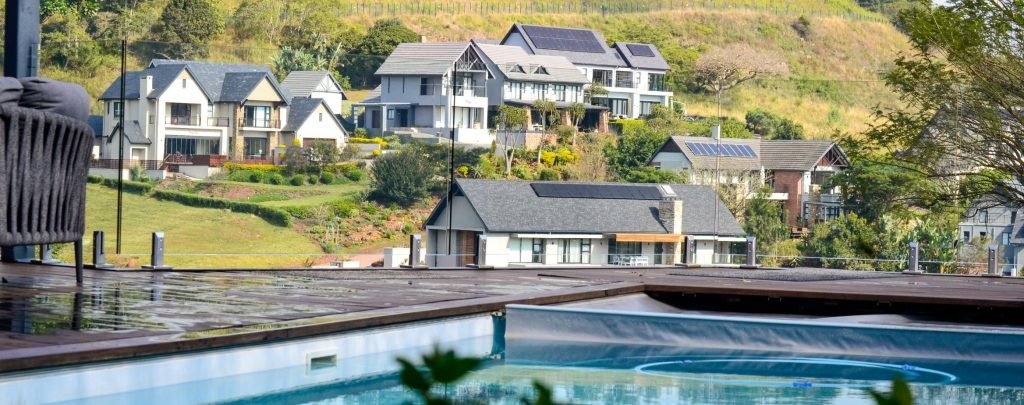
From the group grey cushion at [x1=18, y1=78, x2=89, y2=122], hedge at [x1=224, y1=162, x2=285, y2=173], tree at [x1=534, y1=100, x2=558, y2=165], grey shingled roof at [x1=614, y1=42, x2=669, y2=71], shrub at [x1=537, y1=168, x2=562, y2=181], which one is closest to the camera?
grey cushion at [x1=18, y1=78, x2=89, y2=122]

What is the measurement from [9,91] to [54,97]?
1.16ft

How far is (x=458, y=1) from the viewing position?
58.3 meters

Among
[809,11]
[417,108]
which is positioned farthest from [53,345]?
[809,11]

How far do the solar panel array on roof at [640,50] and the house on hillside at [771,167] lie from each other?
1298 centimetres

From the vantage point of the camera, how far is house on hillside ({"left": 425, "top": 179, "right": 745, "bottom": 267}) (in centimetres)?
2589

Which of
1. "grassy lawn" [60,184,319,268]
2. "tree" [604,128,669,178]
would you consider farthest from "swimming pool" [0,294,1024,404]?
"tree" [604,128,669,178]

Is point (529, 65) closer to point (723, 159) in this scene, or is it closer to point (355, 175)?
point (723, 159)

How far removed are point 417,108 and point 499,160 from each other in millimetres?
13995

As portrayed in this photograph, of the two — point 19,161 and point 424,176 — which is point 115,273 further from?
point 424,176

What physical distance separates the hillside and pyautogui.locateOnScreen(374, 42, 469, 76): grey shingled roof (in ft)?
24.2

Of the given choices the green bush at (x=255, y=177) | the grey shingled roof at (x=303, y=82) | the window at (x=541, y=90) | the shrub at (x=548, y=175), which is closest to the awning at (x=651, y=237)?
the shrub at (x=548, y=175)

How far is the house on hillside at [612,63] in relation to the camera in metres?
44.2

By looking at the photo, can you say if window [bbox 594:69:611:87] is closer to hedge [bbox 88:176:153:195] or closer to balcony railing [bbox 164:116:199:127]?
hedge [bbox 88:176:153:195]

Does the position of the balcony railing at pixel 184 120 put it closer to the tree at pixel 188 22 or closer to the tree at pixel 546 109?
the tree at pixel 188 22
